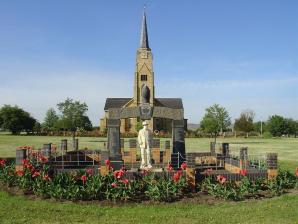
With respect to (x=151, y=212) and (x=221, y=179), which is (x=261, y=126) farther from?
(x=151, y=212)

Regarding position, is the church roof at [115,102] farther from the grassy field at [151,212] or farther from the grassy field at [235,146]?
the grassy field at [151,212]

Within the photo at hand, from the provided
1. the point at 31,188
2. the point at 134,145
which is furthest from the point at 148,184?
the point at 134,145

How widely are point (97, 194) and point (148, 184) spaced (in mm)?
Answer: 1531

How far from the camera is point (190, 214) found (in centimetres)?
1000

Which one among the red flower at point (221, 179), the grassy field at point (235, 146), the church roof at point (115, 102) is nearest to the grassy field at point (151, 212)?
the red flower at point (221, 179)

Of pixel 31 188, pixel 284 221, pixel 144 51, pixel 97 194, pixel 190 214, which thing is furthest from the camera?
pixel 144 51

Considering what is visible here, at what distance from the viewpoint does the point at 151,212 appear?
10.2 meters

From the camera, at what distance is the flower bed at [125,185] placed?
11.2 metres

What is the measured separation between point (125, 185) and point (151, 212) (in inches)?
57.7

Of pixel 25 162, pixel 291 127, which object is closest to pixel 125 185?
pixel 25 162

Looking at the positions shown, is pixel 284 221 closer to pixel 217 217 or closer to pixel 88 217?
pixel 217 217

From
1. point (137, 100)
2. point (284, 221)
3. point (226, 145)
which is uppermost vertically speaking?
point (137, 100)

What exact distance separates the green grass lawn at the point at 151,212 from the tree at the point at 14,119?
3013 inches

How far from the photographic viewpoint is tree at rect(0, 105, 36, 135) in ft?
275
